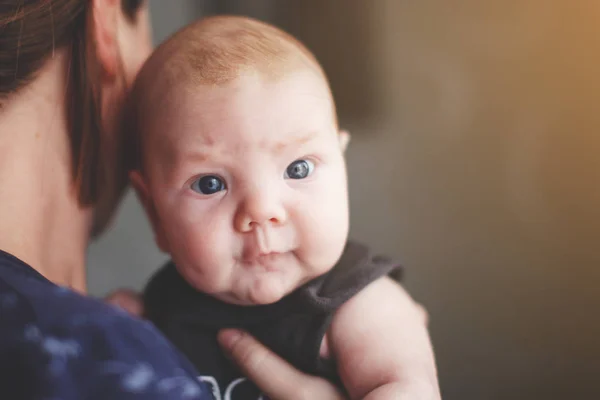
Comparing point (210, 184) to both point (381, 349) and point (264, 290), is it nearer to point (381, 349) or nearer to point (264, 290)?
point (264, 290)

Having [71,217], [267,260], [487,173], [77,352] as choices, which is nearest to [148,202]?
[71,217]

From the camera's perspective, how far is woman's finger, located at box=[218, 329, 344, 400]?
0.82 m

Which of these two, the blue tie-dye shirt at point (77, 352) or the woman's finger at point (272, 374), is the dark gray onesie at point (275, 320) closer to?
the woman's finger at point (272, 374)

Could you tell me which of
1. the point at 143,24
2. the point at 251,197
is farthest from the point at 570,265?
the point at 143,24

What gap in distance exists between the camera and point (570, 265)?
Result: 1.12 m

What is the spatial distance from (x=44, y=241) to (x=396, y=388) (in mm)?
453

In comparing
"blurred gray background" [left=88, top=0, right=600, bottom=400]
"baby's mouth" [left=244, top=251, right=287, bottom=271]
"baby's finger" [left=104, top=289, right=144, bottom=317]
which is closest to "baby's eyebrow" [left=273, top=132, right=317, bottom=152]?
"baby's mouth" [left=244, top=251, right=287, bottom=271]

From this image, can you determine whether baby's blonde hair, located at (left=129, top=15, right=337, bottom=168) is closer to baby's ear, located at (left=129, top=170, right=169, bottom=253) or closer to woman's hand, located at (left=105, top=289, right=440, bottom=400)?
baby's ear, located at (left=129, top=170, right=169, bottom=253)

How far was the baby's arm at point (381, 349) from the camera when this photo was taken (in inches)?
30.2

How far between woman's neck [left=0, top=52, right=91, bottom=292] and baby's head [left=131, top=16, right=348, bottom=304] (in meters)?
0.12

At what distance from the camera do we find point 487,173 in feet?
3.99

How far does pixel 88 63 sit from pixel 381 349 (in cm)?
51

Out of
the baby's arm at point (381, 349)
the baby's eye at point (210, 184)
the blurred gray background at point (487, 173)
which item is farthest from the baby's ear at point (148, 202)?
the blurred gray background at point (487, 173)

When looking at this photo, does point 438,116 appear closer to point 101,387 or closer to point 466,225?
point 466,225
